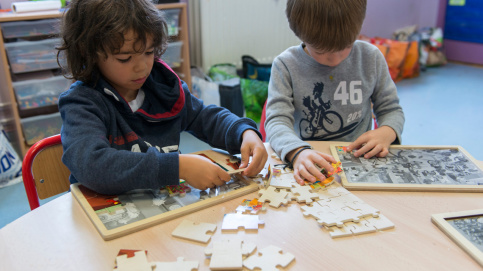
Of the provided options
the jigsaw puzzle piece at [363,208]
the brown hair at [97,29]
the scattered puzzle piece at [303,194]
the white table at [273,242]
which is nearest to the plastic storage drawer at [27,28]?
the brown hair at [97,29]

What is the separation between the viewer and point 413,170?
3.25 ft

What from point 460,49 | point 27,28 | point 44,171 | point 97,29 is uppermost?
point 97,29

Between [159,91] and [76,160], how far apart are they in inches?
14.2

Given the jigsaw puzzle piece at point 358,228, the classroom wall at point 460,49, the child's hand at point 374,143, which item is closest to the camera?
the jigsaw puzzle piece at point 358,228

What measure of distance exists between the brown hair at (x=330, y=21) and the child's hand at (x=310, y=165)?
32 cm

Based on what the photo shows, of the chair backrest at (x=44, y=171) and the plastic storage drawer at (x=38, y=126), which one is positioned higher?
the chair backrest at (x=44, y=171)

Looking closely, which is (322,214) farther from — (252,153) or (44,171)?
(44,171)

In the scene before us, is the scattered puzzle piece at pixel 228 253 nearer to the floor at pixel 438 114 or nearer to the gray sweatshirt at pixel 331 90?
the gray sweatshirt at pixel 331 90

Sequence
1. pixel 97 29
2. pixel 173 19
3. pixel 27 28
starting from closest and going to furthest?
pixel 97 29 < pixel 27 28 < pixel 173 19

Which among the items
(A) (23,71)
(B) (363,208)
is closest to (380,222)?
(B) (363,208)

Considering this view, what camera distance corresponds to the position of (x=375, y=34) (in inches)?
181

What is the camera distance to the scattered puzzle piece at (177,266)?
659 millimetres

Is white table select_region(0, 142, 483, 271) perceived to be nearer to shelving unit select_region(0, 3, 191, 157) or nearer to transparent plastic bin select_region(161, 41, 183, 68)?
shelving unit select_region(0, 3, 191, 157)

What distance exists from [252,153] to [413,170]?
395 millimetres
